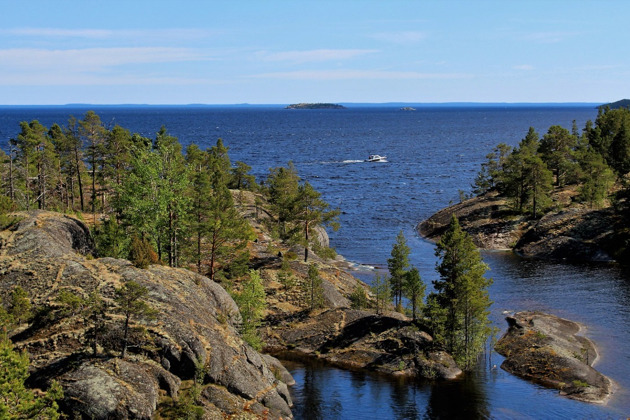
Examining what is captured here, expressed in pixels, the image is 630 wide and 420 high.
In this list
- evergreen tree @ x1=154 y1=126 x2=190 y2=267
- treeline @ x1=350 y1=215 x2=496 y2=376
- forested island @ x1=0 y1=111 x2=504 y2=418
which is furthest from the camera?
evergreen tree @ x1=154 y1=126 x2=190 y2=267

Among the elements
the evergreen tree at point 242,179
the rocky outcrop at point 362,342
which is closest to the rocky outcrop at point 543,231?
the evergreen tree at point 242,179

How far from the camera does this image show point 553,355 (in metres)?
54.6

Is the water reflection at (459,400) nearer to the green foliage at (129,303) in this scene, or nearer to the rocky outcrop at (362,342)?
the rocky outcrop at (362,342)

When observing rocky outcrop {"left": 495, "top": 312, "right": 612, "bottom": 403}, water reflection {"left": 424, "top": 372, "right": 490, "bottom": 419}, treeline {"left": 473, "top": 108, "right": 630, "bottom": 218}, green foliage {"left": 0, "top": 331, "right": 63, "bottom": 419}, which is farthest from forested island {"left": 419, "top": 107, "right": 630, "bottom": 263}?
green foliage {"left": 0, "top": 331, "right": 63, "bottom": 419}

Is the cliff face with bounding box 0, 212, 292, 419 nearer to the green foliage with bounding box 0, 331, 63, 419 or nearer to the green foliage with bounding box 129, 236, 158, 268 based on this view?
the green foliage with bounding box 129, 236, 158, 268

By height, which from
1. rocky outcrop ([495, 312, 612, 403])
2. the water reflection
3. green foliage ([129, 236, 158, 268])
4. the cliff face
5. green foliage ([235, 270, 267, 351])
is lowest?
the water reflection

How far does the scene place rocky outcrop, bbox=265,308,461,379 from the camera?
54.0 metres

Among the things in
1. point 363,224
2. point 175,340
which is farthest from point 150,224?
point 363,224

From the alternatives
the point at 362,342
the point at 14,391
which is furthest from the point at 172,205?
the point at 14,391

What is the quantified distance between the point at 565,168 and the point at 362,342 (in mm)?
79899

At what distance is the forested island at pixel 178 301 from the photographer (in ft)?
111

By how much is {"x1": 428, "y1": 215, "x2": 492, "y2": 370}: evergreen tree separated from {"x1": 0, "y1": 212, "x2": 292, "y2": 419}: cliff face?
18.8 m

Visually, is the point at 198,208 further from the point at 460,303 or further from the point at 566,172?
the point at 566,172

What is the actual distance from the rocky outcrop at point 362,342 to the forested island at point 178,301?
0.15m
